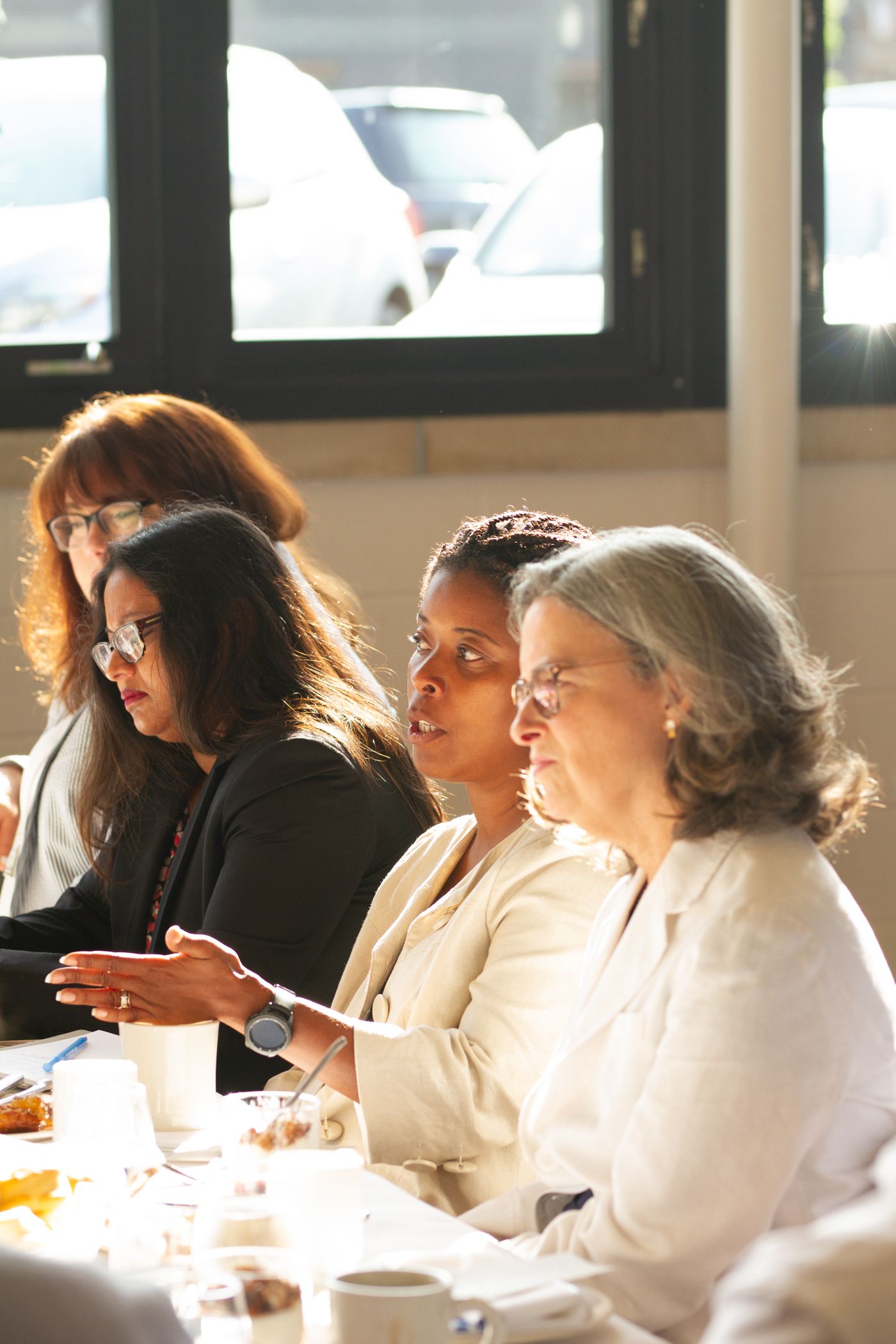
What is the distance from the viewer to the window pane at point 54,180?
3.63 m

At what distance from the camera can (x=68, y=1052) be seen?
72.5 inches

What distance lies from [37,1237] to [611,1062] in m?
0.47

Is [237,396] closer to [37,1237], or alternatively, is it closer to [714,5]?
[714,5]

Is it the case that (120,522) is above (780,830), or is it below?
above

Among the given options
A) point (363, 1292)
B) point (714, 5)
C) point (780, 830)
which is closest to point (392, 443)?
point (714, 5)

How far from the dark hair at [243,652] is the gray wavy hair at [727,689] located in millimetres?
912

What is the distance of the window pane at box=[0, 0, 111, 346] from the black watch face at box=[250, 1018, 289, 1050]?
96.3 inches

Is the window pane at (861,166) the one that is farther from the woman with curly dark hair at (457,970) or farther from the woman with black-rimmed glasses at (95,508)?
the woman with curly dark hair at (457,970)

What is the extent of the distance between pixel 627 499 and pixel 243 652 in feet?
5.87

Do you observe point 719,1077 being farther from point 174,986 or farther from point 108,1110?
point 174,986

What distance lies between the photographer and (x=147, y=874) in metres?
2.39

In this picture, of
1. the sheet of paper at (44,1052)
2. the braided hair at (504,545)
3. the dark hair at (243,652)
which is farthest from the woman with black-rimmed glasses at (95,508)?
the braided hair at (504,545)

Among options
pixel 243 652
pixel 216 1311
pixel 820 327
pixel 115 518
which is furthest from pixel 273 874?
pixel 820 327

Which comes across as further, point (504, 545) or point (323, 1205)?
point (504, 545)
